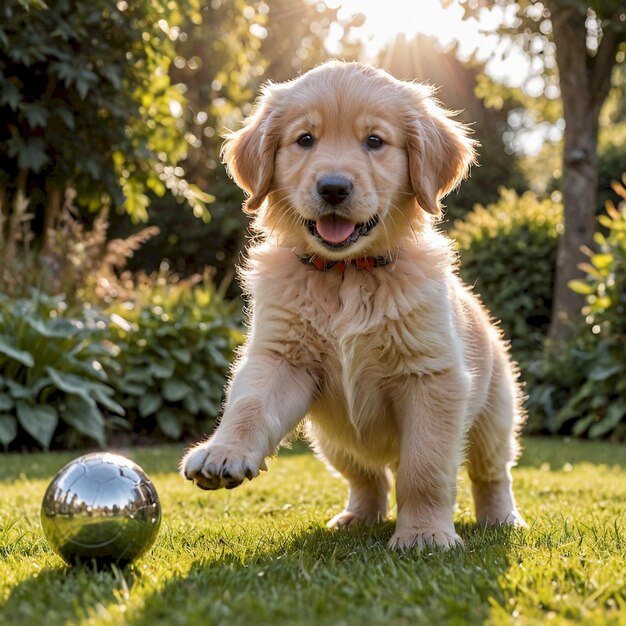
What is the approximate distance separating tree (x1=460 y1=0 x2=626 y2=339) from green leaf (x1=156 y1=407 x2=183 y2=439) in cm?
402

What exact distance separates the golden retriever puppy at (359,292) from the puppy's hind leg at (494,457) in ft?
0.60

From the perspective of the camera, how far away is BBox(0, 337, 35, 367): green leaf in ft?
22.0

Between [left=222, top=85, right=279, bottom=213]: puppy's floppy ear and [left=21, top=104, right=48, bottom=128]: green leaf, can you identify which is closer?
[left=222, top=85, right=279, bottom=213]: puppy's floppy ear

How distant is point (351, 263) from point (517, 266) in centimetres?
717

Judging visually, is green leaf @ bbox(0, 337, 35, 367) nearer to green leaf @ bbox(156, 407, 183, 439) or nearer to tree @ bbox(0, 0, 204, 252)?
green leaf @ bbox(156, 407, 183, 439)

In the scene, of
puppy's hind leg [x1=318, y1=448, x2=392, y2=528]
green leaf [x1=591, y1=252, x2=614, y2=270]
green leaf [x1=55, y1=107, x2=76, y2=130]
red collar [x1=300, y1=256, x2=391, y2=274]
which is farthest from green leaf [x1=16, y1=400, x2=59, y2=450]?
green leaf [x1=591, y1=252, x2=614, y2=270]

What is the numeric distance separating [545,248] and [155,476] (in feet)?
20.0

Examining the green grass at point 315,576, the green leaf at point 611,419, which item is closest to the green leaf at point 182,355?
the green leaf at point 611,419

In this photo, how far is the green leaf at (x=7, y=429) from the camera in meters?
6.61

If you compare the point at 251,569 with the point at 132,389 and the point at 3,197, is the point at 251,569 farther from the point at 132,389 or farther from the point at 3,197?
the point at 3,197

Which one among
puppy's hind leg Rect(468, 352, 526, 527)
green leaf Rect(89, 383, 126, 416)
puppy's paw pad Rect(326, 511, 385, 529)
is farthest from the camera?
green leaf Rect(89, 383, 126, 416)

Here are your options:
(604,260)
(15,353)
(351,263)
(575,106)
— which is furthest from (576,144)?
(351,263)

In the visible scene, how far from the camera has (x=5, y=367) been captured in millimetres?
7012

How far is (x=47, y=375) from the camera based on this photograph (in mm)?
7016
